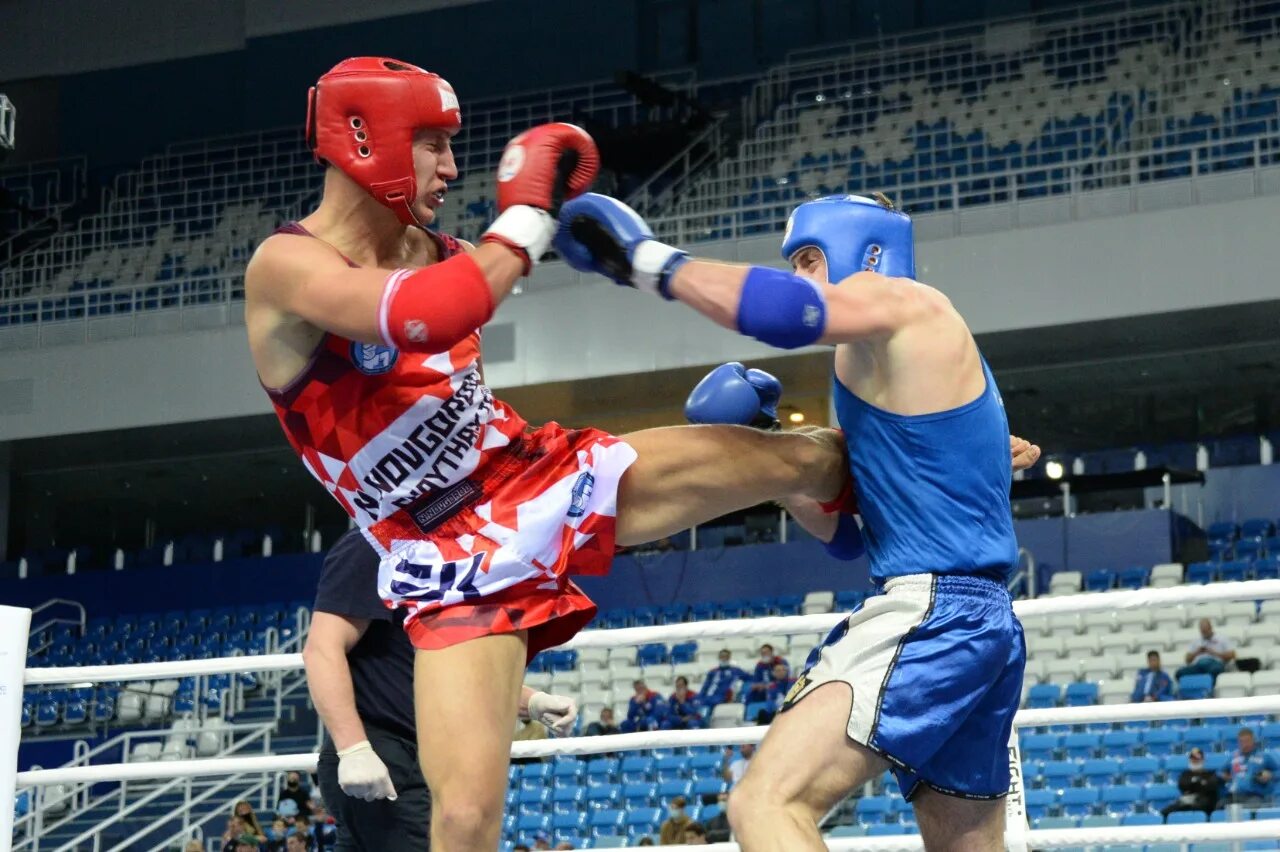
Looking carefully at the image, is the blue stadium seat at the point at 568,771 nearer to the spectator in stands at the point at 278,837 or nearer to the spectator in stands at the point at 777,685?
the spectator in stands at the point at 777,685

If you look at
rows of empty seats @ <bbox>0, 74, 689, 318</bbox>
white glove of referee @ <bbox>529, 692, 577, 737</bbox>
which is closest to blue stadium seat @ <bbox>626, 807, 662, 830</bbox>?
white glove of referee @ <bbox>529, 692, 577, 737</bbox>

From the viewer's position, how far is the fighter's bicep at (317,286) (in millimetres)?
2385

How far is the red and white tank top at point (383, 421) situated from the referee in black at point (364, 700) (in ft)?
0.82

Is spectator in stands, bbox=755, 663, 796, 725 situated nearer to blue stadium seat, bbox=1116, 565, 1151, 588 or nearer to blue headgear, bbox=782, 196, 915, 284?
blue stadium seat, bbox=1116, 565, 1151, 588

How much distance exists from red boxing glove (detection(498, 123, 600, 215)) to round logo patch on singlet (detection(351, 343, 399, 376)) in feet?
0.93

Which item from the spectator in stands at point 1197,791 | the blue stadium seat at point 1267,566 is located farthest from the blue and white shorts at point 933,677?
the blue stadium seat at point 1267,566

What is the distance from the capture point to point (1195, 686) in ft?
28.1

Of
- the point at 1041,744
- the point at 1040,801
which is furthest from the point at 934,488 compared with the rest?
the point at 1041,744

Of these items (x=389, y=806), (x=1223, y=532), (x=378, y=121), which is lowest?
(x=389, y=806)

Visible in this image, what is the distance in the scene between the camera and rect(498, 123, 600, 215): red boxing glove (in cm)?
248

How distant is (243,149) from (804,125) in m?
6.26

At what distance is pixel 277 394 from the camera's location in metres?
2.59

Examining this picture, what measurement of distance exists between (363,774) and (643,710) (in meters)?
7.24

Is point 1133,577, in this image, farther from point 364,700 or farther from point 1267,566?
point 364,700
